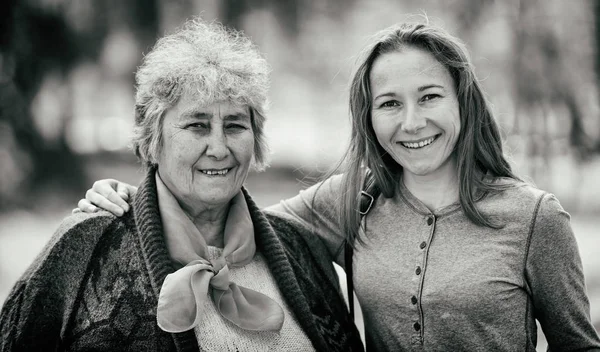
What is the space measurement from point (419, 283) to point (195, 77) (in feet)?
3.55

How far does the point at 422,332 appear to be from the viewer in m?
2.04

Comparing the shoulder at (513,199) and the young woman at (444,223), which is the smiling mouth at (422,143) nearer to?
the young woman at (444,223)

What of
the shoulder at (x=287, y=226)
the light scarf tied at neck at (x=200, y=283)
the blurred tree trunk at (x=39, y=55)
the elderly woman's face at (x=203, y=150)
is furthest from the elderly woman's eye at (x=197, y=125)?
the blurred tree trunk at (x=39, y=55)

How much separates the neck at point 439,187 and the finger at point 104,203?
1109mm

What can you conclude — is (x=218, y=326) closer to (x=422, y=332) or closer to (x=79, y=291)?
(x=79, y=291)

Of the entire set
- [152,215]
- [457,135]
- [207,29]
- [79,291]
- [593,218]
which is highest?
[207,29]

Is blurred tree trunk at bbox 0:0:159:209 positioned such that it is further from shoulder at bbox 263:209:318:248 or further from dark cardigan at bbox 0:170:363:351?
dark cardigan at bbox 0:170:363:351

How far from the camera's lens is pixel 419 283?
205cm

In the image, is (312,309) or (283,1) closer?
(312,309)

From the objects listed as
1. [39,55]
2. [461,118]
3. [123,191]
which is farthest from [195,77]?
[39,55]

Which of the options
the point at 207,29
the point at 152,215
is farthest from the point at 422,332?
the point at 207,29

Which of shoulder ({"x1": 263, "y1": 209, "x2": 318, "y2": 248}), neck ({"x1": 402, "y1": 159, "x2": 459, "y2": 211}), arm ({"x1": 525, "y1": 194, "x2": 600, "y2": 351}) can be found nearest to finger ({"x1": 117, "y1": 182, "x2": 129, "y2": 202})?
shoulder ({"x1": 263, "y1": 209, "x2": 318, "y2": 248})

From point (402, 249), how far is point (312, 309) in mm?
477

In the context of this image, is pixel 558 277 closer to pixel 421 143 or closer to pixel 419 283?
pixel 419 283
